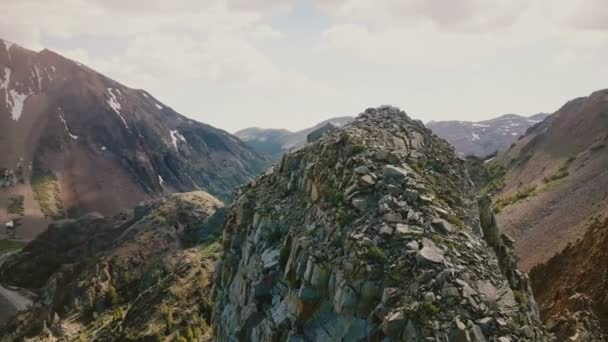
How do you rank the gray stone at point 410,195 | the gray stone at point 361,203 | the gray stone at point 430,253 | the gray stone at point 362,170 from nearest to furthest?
the gray stone at point 430,253 → the gray stone at point 410,195 → the gray stone at point 361,203 → the gray stone at point 362,170

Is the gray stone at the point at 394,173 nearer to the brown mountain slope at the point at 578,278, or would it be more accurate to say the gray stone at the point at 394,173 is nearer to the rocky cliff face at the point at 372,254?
the rocky cliff face at the point at 372,254

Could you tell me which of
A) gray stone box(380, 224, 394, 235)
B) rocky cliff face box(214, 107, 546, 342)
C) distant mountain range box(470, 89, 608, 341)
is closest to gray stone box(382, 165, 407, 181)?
rocky cliff face box(214, 107, 546, 342)

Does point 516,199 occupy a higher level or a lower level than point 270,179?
lower

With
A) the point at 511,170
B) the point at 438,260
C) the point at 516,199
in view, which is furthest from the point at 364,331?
the point at 511,170

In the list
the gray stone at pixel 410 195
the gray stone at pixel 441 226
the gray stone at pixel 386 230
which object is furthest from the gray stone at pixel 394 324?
the gray stone at pixel 410 195

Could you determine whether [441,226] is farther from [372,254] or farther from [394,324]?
[394,324]

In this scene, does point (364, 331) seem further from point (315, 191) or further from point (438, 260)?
point (315, 191)
